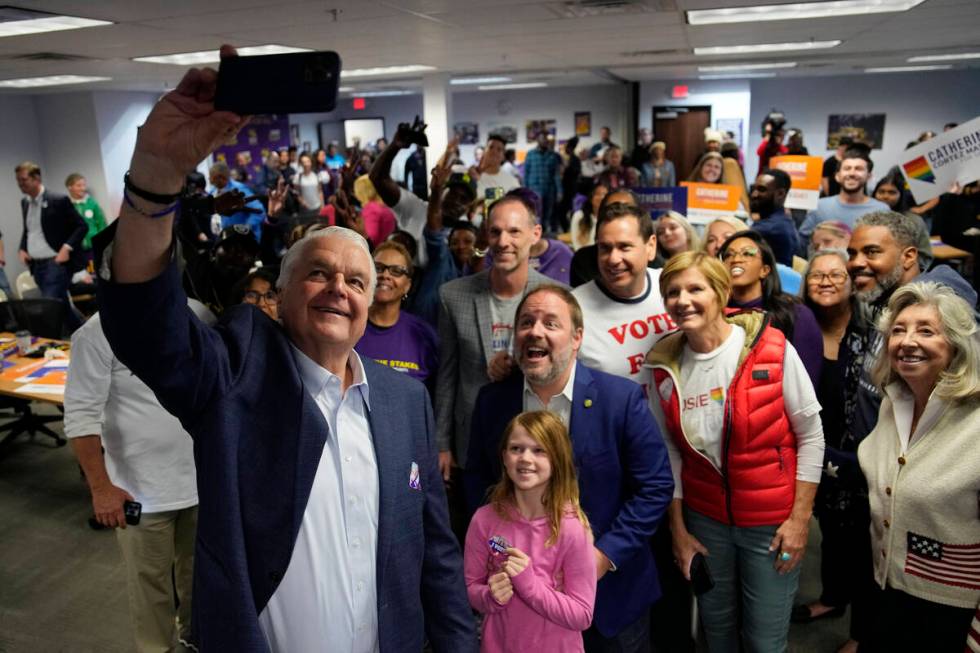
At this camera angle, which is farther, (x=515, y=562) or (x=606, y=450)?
(x=606, y=450)

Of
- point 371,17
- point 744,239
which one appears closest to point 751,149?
point 371,17

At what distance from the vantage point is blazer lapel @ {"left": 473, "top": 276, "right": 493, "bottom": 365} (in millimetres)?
2811

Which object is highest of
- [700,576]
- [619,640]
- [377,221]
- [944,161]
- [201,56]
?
[201,56]

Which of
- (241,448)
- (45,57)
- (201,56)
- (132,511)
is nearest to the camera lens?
(241,448)

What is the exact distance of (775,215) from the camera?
15.5ft

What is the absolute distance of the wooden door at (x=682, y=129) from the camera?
16.0 metres

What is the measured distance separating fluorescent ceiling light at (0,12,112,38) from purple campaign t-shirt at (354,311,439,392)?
10.8 feet

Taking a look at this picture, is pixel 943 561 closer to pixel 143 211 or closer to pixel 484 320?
pixel 484 320

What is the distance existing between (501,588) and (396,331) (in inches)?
56.5

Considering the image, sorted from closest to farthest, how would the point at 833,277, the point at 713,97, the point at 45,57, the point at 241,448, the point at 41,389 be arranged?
the point at 241,448 → the point at 833,277 → the point at 41,389 → the point at 45,57 → the point at 713,97

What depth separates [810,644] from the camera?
3.04m

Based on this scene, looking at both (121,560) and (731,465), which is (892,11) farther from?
(121,560)

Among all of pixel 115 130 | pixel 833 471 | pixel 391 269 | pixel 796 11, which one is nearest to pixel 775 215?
pixel 796 11

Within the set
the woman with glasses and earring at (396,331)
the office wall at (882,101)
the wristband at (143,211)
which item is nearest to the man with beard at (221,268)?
the woman with glasses and earring at (396,331)
